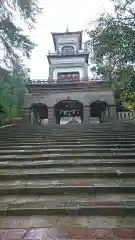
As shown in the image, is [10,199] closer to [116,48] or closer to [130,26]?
[116,48]

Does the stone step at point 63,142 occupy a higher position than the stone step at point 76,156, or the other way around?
the stone step at point 63,142

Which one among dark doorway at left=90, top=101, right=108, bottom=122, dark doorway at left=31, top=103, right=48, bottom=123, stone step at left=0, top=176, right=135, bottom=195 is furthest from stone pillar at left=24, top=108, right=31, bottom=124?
stone step at left=0, top=176, right=135, bottom=195

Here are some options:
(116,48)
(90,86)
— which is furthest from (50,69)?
(116,48)

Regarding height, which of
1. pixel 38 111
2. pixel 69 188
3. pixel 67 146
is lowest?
pixel 69 188

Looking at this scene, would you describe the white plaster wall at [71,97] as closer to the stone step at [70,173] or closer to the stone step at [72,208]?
the stone step at [70,173]

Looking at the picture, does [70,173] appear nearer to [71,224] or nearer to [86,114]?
[71,224]

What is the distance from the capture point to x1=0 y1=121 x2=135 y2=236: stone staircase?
3129 mm

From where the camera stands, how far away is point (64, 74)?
26.1m

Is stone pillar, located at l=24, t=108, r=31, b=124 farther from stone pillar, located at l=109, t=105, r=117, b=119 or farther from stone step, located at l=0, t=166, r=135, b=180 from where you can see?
stone step, located at l=0, t=166, r=135, b=180

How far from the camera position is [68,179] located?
13.8 feet

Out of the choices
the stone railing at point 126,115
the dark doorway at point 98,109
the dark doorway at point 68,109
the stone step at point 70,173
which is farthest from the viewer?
the dark doorway at point 68,109

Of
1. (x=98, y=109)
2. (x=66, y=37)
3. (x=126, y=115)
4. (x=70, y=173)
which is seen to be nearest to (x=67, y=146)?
(x=70, y=173)

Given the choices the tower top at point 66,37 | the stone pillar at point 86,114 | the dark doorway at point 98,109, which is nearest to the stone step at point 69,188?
the stone pillar at point 86,114

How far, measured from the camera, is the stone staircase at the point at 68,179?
10.3ft
